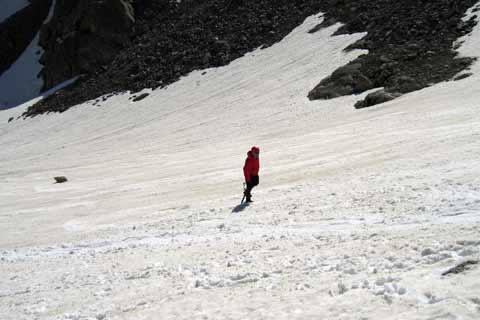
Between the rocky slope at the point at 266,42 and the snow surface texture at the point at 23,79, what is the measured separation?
4629mm

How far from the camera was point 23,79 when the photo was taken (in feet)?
239

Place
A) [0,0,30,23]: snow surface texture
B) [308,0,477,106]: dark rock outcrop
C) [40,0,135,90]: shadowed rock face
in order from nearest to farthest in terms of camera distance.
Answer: [308,0,477,106]: dark rock outcrop < [40,0,135,90]: shadowed rock face < [0,0,30,23]: snow surface texture

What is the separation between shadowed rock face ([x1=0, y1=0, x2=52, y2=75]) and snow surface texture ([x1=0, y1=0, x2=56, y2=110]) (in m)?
1.27

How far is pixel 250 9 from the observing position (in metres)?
56.1

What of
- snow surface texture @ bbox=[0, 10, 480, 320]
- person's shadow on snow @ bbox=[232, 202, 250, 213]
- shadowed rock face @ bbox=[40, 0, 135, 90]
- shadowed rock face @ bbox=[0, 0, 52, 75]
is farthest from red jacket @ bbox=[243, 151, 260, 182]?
shadowed rock face @ bbox=[0, 0, 52, 75]

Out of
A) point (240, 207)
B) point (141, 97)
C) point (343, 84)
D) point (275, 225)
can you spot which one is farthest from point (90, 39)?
point (275, 225)

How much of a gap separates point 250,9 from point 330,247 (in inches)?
2064

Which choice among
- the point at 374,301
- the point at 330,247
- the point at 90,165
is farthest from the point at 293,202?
the point at 90,165

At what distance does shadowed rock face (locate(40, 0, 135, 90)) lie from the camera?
6331 cm

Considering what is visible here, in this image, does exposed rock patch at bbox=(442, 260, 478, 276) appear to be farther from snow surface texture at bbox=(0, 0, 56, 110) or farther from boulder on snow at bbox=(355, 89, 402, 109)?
snow surface texture at bbox=(0, 0, 56, 110)

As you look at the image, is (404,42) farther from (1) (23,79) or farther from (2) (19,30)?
(2) (19,30)

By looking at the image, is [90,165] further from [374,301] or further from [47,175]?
[374,301]

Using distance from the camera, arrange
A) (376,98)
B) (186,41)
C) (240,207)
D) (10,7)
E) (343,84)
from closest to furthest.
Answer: (240,207)
(376,98)
(343,84)
(186,41)
(10,7)

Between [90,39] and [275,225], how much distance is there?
2427 inches
